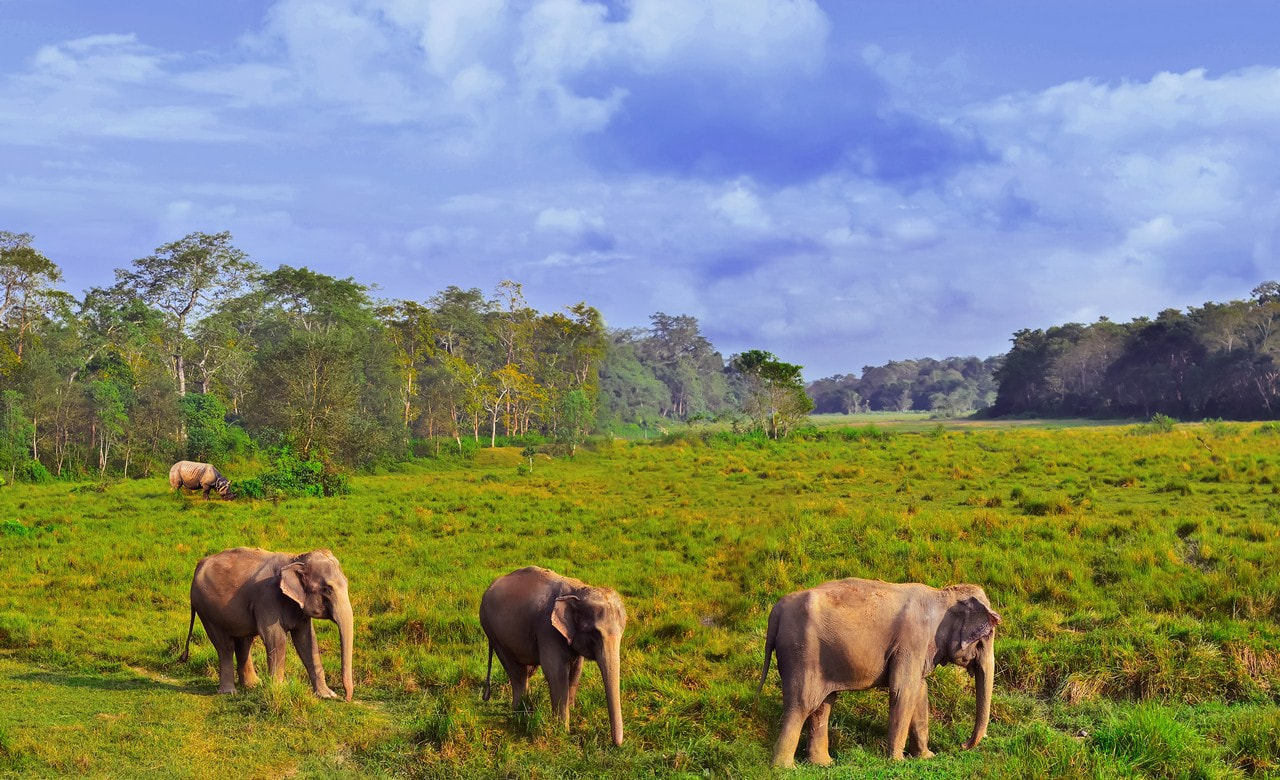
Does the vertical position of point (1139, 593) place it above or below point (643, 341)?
below

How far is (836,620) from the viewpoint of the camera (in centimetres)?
774

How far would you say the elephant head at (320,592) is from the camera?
968cm

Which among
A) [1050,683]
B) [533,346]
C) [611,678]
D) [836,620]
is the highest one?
[533,346]

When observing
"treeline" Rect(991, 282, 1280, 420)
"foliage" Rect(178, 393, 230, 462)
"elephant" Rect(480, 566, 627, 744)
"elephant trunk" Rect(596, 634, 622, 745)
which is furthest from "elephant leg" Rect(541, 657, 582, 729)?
"treeline" Rect(991, 282, 1280, 420)

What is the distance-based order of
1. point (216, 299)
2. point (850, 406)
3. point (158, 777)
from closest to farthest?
1. point (158, 777)
2. point (216, 299)
3. point (850, 406)

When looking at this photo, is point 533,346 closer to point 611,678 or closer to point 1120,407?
point 1120,407

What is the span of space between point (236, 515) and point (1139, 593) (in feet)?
74.7

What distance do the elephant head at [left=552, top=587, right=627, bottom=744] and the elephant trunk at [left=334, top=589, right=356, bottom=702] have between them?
9.48 feet

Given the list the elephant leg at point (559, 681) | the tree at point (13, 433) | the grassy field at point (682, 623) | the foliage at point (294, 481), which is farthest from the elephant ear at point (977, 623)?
the tree at point (13, 433)

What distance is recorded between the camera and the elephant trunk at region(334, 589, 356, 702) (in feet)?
31.3

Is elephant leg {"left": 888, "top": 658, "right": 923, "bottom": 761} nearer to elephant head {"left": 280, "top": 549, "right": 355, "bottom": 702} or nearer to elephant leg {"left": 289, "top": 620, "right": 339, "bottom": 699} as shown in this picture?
elephant head {"left": 280, "top": 549, "right": 355, "bottom": 702}

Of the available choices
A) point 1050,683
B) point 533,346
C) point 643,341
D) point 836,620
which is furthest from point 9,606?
point 643,341

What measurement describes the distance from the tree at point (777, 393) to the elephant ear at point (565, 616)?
43.0 meters

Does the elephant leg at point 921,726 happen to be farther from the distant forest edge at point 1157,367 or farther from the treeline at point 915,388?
the treeline at point 915,388
